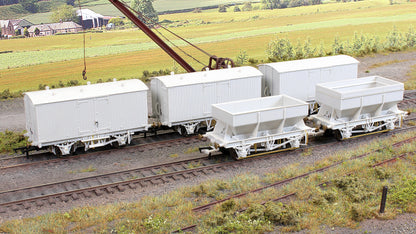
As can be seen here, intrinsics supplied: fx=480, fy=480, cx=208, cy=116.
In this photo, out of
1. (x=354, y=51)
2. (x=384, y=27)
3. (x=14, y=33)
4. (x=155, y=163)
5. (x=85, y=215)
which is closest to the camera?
(x=85, y=215)

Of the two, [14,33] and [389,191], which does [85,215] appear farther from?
[14,33]

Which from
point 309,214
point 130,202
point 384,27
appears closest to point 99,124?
point 130,202

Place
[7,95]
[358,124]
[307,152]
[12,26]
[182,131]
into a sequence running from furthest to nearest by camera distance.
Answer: [12,26], [7,95], [182,131], [358,124], [307,152]

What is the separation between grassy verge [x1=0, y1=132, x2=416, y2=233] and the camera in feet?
49.1

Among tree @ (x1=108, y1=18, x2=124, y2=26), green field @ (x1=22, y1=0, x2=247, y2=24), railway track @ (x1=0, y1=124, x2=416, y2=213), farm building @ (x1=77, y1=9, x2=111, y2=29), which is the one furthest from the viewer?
tree @ (x1=108, y1=18, x2=124, y2=26)

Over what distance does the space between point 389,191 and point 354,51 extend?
3526 cm

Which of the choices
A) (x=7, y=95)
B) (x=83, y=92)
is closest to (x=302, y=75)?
(x=83, y=92)

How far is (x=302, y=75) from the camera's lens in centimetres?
2720

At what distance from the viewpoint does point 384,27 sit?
5862cm

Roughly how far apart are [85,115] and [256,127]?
7.98m

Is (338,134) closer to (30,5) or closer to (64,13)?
(64,13)

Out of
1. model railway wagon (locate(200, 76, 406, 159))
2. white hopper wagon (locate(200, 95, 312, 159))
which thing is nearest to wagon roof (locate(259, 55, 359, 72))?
model railway wagon (locate(200, 76, 406, 159))

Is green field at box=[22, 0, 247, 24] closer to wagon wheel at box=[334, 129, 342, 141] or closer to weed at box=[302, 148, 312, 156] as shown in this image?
wagon wheel at box=[334, 129, 342, 141]

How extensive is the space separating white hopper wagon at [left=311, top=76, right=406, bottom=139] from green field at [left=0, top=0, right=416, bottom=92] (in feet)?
69.0
